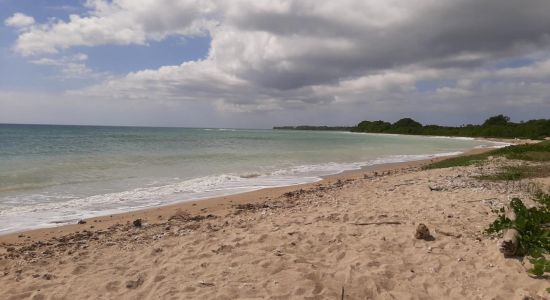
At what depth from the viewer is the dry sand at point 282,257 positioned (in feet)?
15.5

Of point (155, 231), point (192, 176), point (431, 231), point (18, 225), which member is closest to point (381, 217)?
point (431, 231)

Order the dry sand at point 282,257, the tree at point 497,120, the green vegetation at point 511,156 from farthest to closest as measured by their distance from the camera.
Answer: the tree at point 497,120, the green vegetation at point 511,156, the dry sand at point 282,257

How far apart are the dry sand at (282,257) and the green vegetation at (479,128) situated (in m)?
71.3

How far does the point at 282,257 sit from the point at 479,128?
103 m

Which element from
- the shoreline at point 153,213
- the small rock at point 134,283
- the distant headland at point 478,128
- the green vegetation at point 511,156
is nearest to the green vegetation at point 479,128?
the distant headland at point 478,128

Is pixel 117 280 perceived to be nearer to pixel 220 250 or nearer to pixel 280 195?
pixel 220 250

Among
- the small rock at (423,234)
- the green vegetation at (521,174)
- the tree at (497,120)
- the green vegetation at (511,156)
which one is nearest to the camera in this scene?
the small rock at (423,234)

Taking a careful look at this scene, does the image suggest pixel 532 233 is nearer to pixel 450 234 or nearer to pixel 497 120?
pixel 450 234

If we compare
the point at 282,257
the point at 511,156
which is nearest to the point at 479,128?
A: the point at 511,156

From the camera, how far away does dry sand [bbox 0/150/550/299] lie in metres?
4.73

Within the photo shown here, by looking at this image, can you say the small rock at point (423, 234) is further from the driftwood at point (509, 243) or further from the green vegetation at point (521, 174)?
the green vegetation at point (521, 174)

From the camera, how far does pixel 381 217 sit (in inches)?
304

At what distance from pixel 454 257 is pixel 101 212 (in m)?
8.42

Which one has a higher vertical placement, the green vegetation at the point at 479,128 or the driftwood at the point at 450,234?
the green vegetation at the point at 479,128
